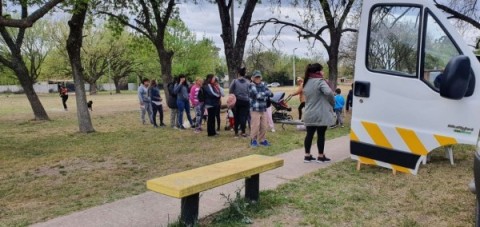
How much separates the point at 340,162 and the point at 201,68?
49.3m

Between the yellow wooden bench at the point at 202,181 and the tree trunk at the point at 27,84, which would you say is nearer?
the yellow wooden bench at the point at 202,181

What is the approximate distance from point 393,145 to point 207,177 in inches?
123

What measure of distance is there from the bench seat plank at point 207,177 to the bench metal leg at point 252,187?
0.19m

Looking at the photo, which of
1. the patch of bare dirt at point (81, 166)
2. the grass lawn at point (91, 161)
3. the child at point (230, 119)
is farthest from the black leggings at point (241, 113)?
the patch of bare dirt at point (81, 166)

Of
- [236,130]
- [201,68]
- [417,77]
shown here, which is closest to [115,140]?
[236,130]

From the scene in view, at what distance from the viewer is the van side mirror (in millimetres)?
4859

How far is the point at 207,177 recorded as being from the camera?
4398 millimetres

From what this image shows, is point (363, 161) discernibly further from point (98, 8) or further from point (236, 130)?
point (98, 8)

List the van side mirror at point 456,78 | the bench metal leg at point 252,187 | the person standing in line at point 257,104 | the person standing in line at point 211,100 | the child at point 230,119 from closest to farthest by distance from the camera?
the van side mirror at point 456,78, the bench metal leg at point 252,187, the person standing in line at point 257,104, the person standing in line at point 211,100, the child at point 230,119

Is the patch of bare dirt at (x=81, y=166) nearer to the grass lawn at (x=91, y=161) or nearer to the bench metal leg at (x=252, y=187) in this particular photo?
the grass lawn at (x=91, y=161)

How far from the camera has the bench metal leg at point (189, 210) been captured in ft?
14.3

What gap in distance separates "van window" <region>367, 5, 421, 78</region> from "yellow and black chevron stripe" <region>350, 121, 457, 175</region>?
32.8 inches

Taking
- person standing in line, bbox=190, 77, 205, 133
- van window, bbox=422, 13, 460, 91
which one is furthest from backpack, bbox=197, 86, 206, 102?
van window, bbox=422, 13, 460, 91

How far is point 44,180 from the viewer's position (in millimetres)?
7117
